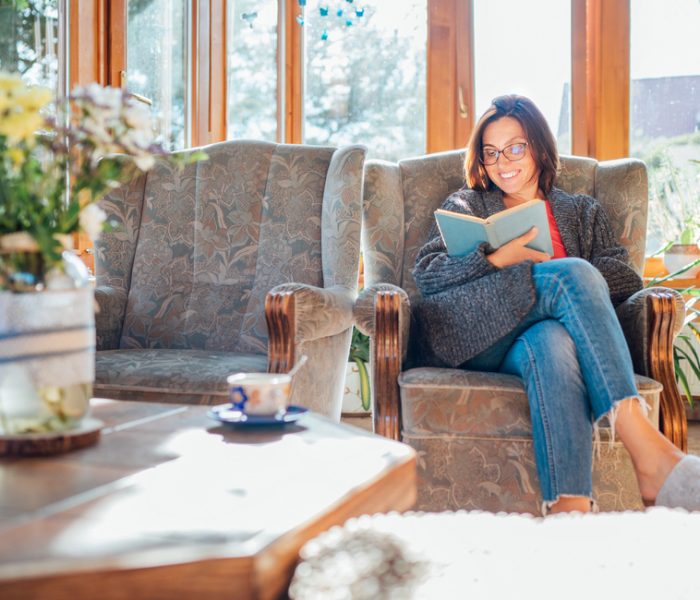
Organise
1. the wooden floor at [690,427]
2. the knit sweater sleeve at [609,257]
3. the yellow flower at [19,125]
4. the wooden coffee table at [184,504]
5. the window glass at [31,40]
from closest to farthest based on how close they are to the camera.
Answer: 1. the wooden coffee table at [184,504]
2. the yellow flower at [19,125]
3. the knit sweater sleeve at [609,257]
4. the window glass at [31,40]
5. the wooden floor at [690,427]

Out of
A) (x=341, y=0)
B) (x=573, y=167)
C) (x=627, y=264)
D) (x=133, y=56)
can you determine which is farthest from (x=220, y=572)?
(x=341, y=0)

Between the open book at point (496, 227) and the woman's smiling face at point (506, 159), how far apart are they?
0.35m

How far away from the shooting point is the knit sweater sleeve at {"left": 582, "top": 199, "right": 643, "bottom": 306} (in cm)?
191

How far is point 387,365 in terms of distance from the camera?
5.82 ft

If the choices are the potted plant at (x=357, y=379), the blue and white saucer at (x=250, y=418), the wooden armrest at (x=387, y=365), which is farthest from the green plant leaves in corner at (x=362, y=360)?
the blue and white saucer at (x=250, y=418)

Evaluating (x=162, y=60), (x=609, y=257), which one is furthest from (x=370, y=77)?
(x=609, y=257)

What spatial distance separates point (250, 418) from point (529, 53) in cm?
303

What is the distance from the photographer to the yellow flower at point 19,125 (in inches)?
31.6

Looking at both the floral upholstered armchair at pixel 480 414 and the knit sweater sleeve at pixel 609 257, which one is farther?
the knit sweater sleeve at pixel 609 257

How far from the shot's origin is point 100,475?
31.6 inches

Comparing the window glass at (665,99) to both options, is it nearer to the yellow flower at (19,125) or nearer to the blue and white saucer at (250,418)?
the blue and white saucer at (250,418)

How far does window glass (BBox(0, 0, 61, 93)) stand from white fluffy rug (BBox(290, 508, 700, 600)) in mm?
2449

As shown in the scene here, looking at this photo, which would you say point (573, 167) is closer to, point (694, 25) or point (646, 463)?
point (646, 463)

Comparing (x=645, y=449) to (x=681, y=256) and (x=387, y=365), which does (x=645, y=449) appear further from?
(x=681, y=256)
